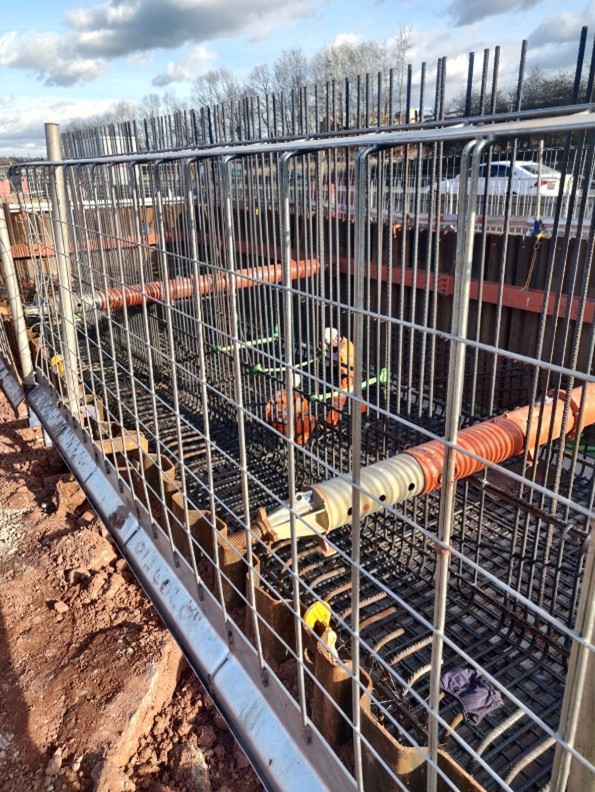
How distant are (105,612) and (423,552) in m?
1.62

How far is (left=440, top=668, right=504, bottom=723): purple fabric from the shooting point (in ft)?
8.05

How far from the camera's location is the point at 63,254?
338 centimetres

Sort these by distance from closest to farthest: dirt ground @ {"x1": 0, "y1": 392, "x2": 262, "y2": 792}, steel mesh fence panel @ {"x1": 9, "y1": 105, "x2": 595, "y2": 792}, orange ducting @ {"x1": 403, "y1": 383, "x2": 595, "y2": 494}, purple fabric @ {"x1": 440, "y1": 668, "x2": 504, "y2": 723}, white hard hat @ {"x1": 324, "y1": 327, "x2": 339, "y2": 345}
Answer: steel mesh fence panel @ {"x1": 9, "y1": 105, "x2": 595, "y2": 792} → dirt ground @ {"x1": 0, "y1": 392, "x2": 262, "y2": 792} → purple fabric @ {"x1": 440, "y1": 668, "x2": 504, "y2": 723} → orange ducting @ {"x1": 403, "y1": 383, "x2": 595, "y2": 494} → white hard hat @ {"x1": 324, "y1": 327, "x2": 339, "y2": 345}

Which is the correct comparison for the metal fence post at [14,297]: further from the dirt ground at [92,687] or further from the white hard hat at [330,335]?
the white hard hat at [330,335]

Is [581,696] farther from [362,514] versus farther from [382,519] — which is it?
[382,519]

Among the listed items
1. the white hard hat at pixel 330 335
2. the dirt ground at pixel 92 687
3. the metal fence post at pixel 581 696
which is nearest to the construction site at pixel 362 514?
the metal fence post at pixel 581 696

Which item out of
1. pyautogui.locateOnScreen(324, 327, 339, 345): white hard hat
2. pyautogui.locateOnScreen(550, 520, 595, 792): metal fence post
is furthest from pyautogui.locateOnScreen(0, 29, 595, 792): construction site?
pyautogui.locateOnScreen(324, 327, 339, 345): white hard hat

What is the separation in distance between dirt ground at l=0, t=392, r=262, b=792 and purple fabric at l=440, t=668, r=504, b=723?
33.7 inches

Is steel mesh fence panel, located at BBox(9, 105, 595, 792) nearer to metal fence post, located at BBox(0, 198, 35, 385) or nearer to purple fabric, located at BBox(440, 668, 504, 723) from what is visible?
purple fabric, located at BBox(440, 668, 504, 723)

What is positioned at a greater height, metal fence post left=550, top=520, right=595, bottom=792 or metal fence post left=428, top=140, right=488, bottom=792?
metal fence post left=428, top=140, right=488, bottom=792

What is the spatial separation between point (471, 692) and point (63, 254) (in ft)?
9.58

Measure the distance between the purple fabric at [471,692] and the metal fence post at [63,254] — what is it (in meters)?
2.48

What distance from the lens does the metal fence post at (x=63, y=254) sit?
331 cm

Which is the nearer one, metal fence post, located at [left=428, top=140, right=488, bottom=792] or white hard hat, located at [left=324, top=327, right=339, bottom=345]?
metal fence post, located at [left=428, top=140, right=488, bottom=792]
